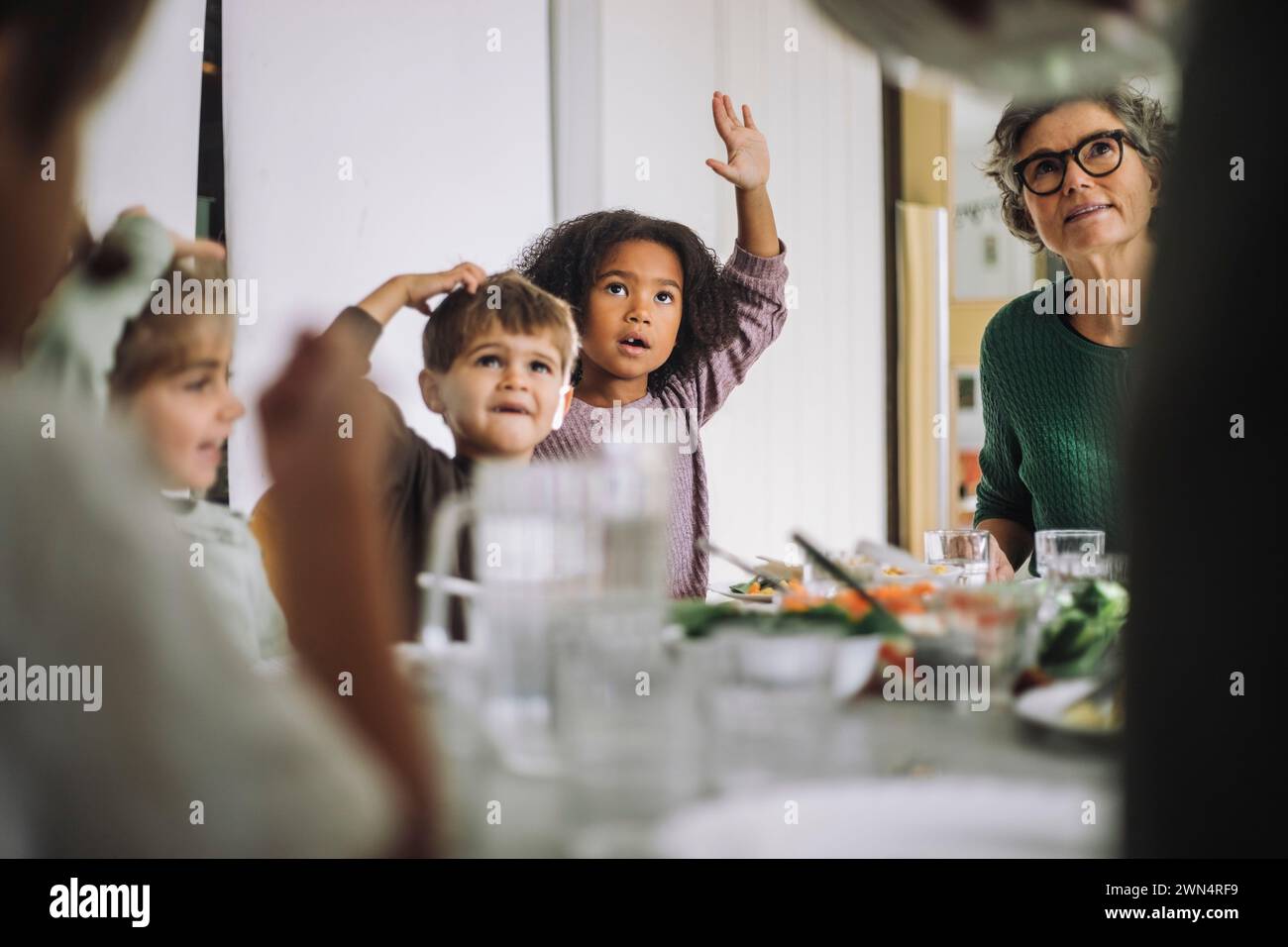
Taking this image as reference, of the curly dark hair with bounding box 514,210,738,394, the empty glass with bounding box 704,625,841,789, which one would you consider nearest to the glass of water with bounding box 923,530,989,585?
the curly dark hair with bounding box 514,210,738,394

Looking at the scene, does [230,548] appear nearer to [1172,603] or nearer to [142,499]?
[142,499]

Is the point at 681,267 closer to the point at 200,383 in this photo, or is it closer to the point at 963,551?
A: the point at 963,551

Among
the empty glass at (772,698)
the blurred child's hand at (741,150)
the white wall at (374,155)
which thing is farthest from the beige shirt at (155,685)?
the blurred child's hand at (741,150)

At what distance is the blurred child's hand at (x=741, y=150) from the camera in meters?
1.55

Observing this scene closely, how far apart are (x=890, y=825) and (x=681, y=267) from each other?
1168 mm

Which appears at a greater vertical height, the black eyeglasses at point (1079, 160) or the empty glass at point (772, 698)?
the black eyeglasses at point (1079, 160)

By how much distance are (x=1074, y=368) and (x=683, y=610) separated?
1019 millimetres

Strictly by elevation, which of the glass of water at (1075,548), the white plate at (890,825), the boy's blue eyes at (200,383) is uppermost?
the boy's blue eyes at (200,383)

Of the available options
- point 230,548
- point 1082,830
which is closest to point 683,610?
point 1082,830

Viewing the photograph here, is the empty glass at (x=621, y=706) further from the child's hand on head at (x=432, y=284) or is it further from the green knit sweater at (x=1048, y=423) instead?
the green knit sweater at (x=1048, y=423)

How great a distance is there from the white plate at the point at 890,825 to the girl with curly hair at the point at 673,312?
0.93 metres

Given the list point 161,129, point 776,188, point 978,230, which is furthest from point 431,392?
point 978,230

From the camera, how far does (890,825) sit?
0.53 metres

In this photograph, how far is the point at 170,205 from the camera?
1.43m
